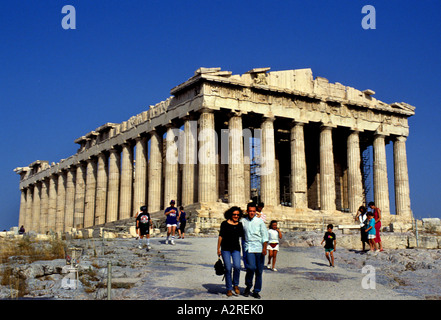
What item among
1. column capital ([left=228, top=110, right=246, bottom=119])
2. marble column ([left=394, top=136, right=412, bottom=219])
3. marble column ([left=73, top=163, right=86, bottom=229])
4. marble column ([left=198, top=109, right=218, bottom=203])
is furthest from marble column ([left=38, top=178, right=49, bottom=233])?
marble column ([left=394, top=136, right=412, bottom=219])

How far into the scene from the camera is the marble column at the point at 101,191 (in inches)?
2041

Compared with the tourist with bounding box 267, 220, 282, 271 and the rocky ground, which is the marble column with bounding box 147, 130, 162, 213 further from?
the tourist with bounding box 267, 220, 282, 271

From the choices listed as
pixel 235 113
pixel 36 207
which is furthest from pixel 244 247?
pixel 36 207

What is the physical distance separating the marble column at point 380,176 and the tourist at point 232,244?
105ft

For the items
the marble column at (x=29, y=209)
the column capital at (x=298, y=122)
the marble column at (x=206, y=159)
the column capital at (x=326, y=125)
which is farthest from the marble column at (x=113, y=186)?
the marble column at (x=29, y=209)

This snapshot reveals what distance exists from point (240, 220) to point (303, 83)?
3027 centimetres

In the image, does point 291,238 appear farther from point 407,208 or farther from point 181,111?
point 407,208

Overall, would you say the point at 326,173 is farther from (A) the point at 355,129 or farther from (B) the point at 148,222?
(B) the point at 148,222

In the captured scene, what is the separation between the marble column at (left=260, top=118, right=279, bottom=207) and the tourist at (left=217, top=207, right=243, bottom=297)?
85.1 ft

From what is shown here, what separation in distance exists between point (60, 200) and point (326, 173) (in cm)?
2995

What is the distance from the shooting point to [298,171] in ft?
138

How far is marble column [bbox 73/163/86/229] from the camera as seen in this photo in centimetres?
5531

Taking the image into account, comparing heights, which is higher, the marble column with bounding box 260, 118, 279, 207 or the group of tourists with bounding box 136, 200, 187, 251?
the marble column with bounding box 260, 118, 279, 207

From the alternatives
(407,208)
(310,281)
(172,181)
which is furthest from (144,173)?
(310,281)
